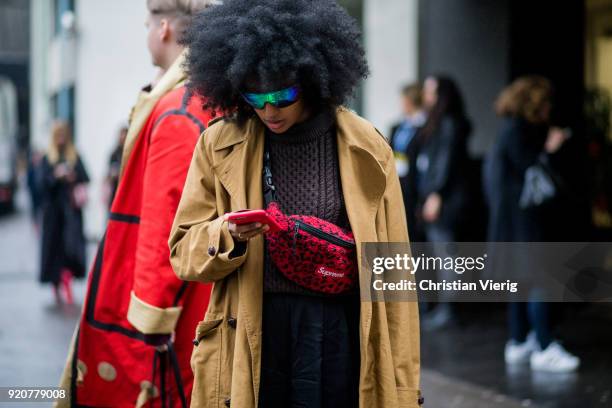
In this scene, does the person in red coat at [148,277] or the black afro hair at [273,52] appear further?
the person in red coat at [148,277]

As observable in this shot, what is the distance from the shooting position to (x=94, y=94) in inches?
674

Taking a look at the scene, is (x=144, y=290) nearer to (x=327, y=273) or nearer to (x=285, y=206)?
(x=285, y=206)

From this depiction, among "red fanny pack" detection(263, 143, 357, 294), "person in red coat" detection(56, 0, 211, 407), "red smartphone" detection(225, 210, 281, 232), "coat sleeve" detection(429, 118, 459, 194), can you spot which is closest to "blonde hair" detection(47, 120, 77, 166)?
"coat sleeve" detection(429, 118, 459, 194)

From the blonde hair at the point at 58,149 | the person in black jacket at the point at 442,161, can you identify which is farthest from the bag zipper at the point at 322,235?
the blonde hair at the point at 58,149

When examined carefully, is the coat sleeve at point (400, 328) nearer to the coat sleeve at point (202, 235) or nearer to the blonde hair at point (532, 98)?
the coat sleeve at point (202, 235)

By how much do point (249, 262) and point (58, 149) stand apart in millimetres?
8116

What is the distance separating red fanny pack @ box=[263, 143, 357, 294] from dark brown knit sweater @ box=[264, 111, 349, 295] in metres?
0.06

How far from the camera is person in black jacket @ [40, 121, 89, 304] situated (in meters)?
9.98

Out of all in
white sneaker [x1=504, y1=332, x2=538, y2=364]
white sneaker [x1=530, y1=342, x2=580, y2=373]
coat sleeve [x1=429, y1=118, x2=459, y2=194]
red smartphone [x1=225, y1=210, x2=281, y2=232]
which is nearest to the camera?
red smartphone [x1=225, y1=210, x2=281, y2=232]

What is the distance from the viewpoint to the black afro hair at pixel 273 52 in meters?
2.56

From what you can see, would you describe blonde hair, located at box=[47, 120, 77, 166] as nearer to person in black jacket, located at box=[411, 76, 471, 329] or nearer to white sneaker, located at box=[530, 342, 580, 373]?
person in black jacket, located at box=[411, 76, 471, 329]

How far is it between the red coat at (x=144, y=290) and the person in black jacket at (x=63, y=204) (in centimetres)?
677

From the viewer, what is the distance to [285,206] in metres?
2.73

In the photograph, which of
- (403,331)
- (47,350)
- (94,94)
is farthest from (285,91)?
(94,94)
